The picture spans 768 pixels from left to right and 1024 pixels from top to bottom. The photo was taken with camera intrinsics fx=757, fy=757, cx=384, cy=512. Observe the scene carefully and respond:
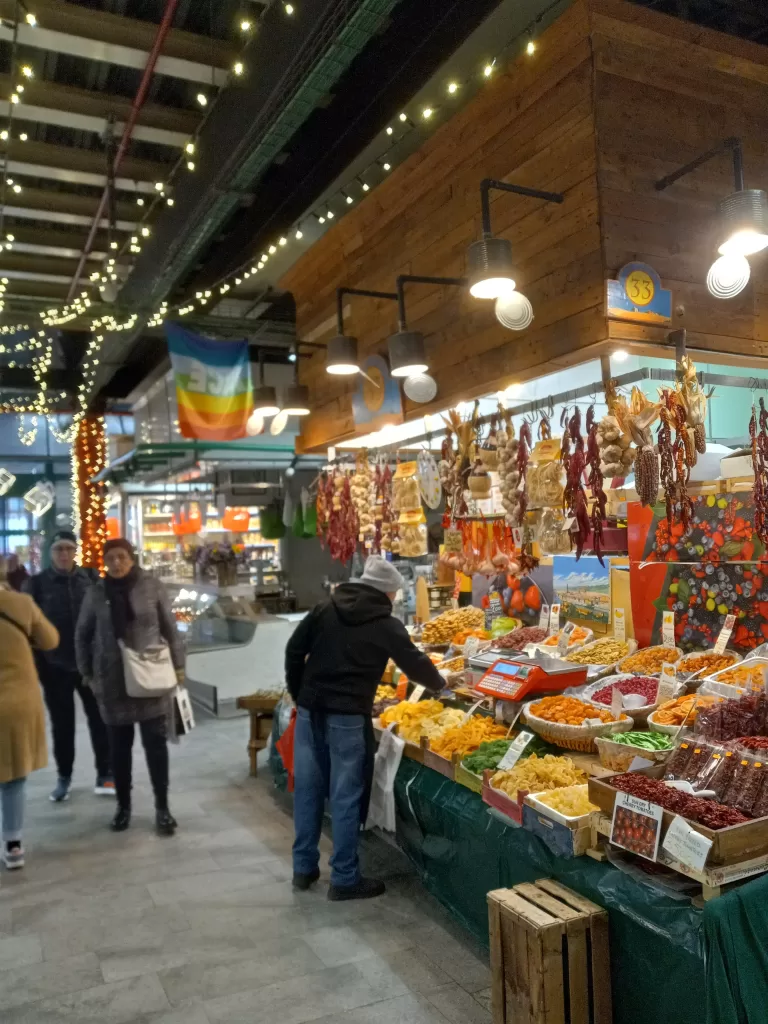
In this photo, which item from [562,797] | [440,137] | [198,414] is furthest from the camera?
[198,414]

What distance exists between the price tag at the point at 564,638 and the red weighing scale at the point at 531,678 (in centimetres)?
61

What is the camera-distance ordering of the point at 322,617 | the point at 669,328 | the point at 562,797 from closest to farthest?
1. the point at 562,797
2. the point at 669,328
3. the point at 322,617

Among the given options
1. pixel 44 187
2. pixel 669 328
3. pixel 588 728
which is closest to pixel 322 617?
pixel 588 728

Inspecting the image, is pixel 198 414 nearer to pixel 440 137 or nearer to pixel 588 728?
pixel 440 137

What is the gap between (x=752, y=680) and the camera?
353 centimetres

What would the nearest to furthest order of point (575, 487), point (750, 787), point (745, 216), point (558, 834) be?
point (750, 787) < point (558, 834) < point (745, 216) < point (575, 487)

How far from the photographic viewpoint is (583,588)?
5.25 metres

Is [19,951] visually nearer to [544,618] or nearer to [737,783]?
[737,783]

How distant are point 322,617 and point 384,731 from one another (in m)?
0.87

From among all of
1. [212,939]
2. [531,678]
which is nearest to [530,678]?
[531,678]

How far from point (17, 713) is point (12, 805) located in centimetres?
64

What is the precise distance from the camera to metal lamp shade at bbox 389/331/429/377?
189 inches

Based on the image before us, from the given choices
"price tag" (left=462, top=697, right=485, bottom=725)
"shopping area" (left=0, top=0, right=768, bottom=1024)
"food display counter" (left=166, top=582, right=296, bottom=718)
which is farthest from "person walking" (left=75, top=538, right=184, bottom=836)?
"food display counter" (left=166, top=582, right=296, bottom=718)

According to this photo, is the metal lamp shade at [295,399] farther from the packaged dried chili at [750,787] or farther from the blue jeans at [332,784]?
the packaged dried chili at [750,787]
